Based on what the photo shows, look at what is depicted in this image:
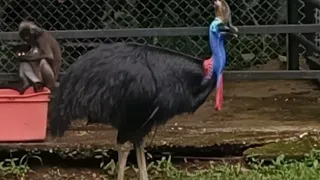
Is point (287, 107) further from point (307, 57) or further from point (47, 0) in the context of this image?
point (47, 0)

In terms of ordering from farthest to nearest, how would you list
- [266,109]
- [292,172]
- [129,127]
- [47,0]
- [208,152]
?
[47,0] < [266,109] < [208,152] < [292,172] < [129,127]

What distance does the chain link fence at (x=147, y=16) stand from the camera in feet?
25.4

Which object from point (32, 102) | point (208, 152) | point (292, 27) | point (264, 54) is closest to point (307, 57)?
point (264, 54)

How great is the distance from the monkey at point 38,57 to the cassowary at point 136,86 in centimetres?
87

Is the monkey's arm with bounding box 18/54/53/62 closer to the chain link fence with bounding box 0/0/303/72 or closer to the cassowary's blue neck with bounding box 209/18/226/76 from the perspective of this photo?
the cassowary's blue neck with bounding box 209/18/226/76

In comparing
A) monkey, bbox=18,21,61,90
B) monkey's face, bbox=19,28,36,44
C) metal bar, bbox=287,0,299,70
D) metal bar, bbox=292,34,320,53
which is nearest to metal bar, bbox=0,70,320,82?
monkey, bbox=18,21,61,90

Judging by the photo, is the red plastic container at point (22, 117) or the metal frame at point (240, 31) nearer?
the red plastic container at point (22, 117)

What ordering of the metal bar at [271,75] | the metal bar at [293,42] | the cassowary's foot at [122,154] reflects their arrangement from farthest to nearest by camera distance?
1. the metal bar at [293,42]
2. the metal bar at [271,75]
3. the cassowary's foot at [122,154]

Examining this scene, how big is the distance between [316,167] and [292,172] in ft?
0.51

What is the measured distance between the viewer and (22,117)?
566 centimetres

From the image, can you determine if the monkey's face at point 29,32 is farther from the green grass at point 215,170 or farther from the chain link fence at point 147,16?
the chain link fence at point 147,16

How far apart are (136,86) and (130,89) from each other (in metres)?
0.04

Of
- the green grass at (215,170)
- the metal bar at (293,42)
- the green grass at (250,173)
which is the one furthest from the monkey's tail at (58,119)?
A: the metal bar at (293,42)

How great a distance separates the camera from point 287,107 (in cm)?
675
